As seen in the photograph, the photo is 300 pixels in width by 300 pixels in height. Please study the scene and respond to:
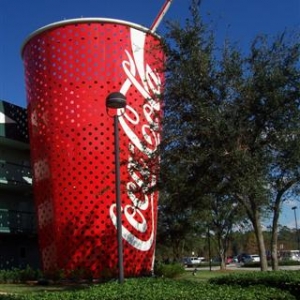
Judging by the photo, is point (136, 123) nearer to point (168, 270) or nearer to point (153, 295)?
point (168, 270)

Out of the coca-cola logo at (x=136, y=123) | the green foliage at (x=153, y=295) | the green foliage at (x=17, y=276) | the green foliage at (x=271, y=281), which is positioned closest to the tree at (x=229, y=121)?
the green foliage at (x=271, y=281)

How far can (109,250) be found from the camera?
79.5ft

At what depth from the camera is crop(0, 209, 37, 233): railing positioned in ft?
94.9

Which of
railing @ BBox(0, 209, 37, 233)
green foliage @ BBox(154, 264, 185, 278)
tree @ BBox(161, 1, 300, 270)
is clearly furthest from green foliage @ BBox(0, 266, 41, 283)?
tree @ BBox(161, 1, 300, 270)

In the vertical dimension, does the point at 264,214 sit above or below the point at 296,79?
below

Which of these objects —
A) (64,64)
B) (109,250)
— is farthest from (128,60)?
(109,250)

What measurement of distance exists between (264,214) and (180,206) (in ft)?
9.50

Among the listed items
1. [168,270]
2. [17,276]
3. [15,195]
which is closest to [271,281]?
[17,276]

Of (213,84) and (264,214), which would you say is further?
(264,214)

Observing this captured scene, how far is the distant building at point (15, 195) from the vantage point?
29906 mm

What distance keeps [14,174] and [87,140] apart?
8.54 meters

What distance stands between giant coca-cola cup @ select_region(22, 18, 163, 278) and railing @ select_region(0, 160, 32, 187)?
4309 millimetres

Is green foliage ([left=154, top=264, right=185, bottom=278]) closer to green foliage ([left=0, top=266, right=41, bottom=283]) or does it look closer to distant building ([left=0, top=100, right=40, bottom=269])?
green foliage ([left=0, top=266, right=41, bottom=283])

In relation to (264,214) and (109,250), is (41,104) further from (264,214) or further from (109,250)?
(264,214)
